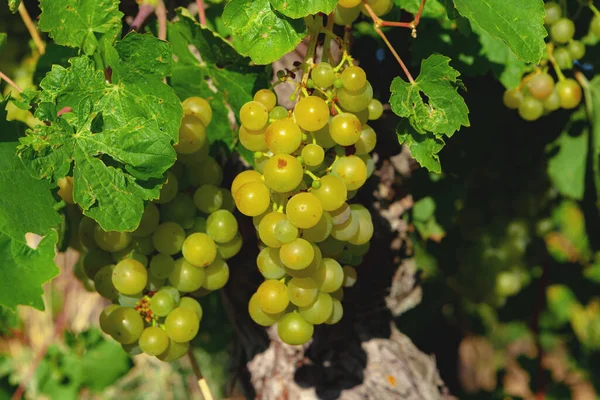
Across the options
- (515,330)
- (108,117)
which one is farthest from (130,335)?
(515,330)

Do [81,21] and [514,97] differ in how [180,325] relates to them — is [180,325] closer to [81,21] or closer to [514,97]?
[81,21]

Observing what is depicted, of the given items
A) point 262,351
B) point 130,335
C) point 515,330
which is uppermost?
point 130,335

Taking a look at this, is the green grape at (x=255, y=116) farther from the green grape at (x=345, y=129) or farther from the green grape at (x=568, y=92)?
the green grape at (x=568, y=92)

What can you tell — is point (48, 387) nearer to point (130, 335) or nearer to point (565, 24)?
point (130, 335)

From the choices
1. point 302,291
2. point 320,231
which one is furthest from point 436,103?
point 302,291

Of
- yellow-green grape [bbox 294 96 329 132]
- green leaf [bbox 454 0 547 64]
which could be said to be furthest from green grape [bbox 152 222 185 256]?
green leaf [bbox 454 0 547 64]

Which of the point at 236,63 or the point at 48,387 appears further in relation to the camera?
the point at 48,387

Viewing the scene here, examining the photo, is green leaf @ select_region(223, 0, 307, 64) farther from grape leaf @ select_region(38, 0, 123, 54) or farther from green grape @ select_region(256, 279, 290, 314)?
green grape @ select_region(256, 279, 290, 314)
